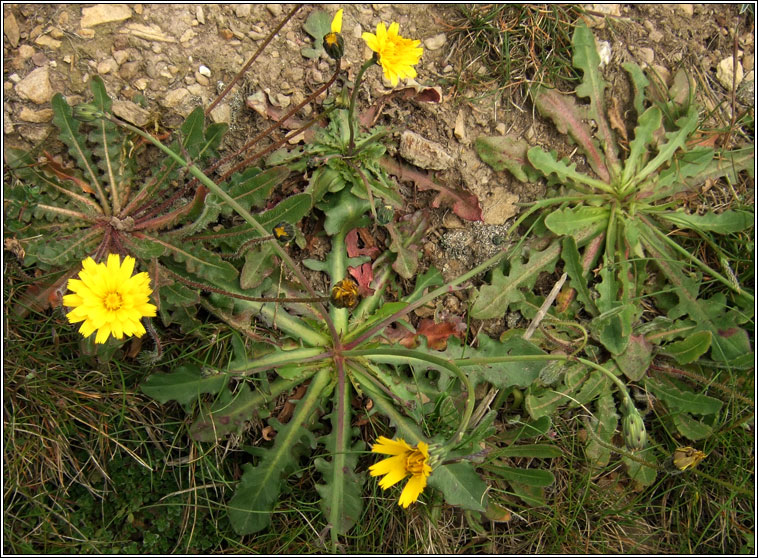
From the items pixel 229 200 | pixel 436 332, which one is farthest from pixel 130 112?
pixel 436 332

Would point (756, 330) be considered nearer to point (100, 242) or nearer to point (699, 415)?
point (699, 415)

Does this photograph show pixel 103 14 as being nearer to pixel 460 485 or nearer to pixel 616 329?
pixel 460 485

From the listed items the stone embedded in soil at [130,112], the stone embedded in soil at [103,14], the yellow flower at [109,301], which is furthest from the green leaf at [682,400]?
→ the stone embedded in soil at [103,14]

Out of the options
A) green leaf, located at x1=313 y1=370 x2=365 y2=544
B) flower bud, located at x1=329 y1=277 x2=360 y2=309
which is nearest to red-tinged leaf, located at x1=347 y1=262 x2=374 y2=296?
green leaf, located at x1=313 y1=370 x2=365 y2=544

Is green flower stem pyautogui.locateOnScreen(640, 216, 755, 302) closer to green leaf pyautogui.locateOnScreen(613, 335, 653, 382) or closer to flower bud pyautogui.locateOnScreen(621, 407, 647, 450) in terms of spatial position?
green leaf pyautogui.locateOnScreen(613, 335, 653, 382)

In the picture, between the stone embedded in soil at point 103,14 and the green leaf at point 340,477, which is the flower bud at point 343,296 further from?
the stone embedded in soil at point 103,14

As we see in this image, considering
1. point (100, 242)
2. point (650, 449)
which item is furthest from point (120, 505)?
point (650, 449)
